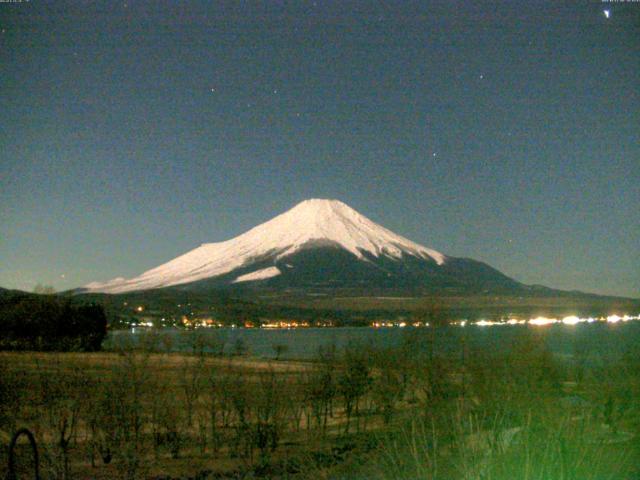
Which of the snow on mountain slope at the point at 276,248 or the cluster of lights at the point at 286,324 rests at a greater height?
the snow on mountain slope at the point at 276,248

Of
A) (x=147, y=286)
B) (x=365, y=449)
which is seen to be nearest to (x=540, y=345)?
(x=365, y=449)

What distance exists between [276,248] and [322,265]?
16840mm

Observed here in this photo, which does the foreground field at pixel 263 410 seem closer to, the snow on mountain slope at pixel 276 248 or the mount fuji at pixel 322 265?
the mount fuji at pixel 322 265

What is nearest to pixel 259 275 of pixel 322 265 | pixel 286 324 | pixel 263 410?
pixel 322 265

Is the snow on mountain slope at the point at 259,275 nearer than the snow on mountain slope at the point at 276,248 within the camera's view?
Yes

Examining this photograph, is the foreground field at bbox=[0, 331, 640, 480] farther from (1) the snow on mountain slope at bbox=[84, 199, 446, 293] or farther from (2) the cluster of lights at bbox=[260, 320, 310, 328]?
(1) the snow on mountain slope at bbox=[84, 199, 446, 293]

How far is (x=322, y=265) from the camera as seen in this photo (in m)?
167

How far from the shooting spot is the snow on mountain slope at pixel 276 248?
547 feet

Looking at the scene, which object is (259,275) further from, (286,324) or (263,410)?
(263,410)

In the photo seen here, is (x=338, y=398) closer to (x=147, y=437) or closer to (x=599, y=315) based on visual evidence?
(x=147, y=437)

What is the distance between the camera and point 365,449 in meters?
14.4

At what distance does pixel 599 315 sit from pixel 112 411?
339 ft

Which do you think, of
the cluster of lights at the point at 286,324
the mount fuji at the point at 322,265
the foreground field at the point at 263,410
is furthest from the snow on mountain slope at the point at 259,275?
the foreground field at the point at 263,410

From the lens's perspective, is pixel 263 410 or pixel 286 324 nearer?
pixel 263 410
